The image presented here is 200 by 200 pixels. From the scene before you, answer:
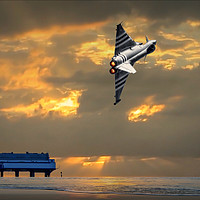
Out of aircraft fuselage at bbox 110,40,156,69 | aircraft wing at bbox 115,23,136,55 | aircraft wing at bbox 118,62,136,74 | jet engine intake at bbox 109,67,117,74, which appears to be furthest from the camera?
aircraft wing at bbox 115,23,136,55

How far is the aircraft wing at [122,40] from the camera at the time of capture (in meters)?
53.5

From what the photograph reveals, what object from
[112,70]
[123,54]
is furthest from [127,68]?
[123,54]

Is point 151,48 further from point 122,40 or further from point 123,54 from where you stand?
point 123,54

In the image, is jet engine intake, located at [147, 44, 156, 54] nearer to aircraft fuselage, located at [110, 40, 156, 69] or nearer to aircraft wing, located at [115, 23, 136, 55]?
aircraft fuselage, located at [110, 40, 156, 69]

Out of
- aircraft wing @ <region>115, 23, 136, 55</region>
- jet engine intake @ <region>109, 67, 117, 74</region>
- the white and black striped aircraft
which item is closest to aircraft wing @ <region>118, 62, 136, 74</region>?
the white and black striped aircraft

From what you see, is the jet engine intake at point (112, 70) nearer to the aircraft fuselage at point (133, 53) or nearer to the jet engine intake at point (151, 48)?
the aircraft fuselage at point (133, 53)

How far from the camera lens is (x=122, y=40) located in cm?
5416

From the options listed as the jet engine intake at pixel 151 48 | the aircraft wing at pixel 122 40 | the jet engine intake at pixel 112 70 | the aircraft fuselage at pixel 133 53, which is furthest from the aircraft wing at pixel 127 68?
the jet engine intake at pixel 151 48

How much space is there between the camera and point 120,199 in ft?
184

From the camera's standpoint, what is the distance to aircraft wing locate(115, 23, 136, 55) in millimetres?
53509

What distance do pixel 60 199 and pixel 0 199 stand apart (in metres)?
7.42

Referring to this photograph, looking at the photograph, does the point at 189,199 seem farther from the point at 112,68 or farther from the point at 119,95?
the point at 112,68

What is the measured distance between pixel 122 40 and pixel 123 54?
10.1 feet

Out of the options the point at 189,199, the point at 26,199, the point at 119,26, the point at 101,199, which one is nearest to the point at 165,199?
the point at 189,199
